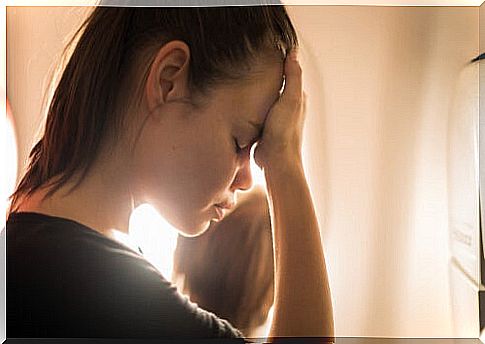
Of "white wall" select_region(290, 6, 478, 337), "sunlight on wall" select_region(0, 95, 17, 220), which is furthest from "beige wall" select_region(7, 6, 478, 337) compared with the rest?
"sunlight on wall" select_region(0, 95, 17, 220)

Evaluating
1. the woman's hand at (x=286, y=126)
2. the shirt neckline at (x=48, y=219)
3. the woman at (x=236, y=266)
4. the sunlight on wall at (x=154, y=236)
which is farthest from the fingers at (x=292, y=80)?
the shirt neckline at (x=48, y=219)

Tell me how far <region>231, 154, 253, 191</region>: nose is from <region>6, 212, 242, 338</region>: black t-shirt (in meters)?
0.43

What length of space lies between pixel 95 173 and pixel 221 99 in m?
0.53

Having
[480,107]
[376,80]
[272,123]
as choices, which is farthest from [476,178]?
[272,123]

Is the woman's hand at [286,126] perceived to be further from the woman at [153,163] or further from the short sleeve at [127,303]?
the short sleeve at [127,303]

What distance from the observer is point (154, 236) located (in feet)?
12.7

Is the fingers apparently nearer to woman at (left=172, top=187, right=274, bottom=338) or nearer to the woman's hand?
the woman's hand

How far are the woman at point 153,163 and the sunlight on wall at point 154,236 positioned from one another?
1.1 inches

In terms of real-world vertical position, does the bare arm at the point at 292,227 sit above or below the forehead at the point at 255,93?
below

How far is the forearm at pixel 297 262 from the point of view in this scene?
384 centimetres

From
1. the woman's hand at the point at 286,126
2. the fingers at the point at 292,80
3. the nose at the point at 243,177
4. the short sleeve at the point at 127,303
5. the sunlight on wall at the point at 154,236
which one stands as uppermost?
the fingers at the point at 292,80

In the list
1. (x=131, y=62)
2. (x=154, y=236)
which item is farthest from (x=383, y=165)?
(x=131, y=62)

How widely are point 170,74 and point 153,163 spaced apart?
0.33m

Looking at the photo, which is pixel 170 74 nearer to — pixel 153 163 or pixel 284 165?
pixel 153 163
